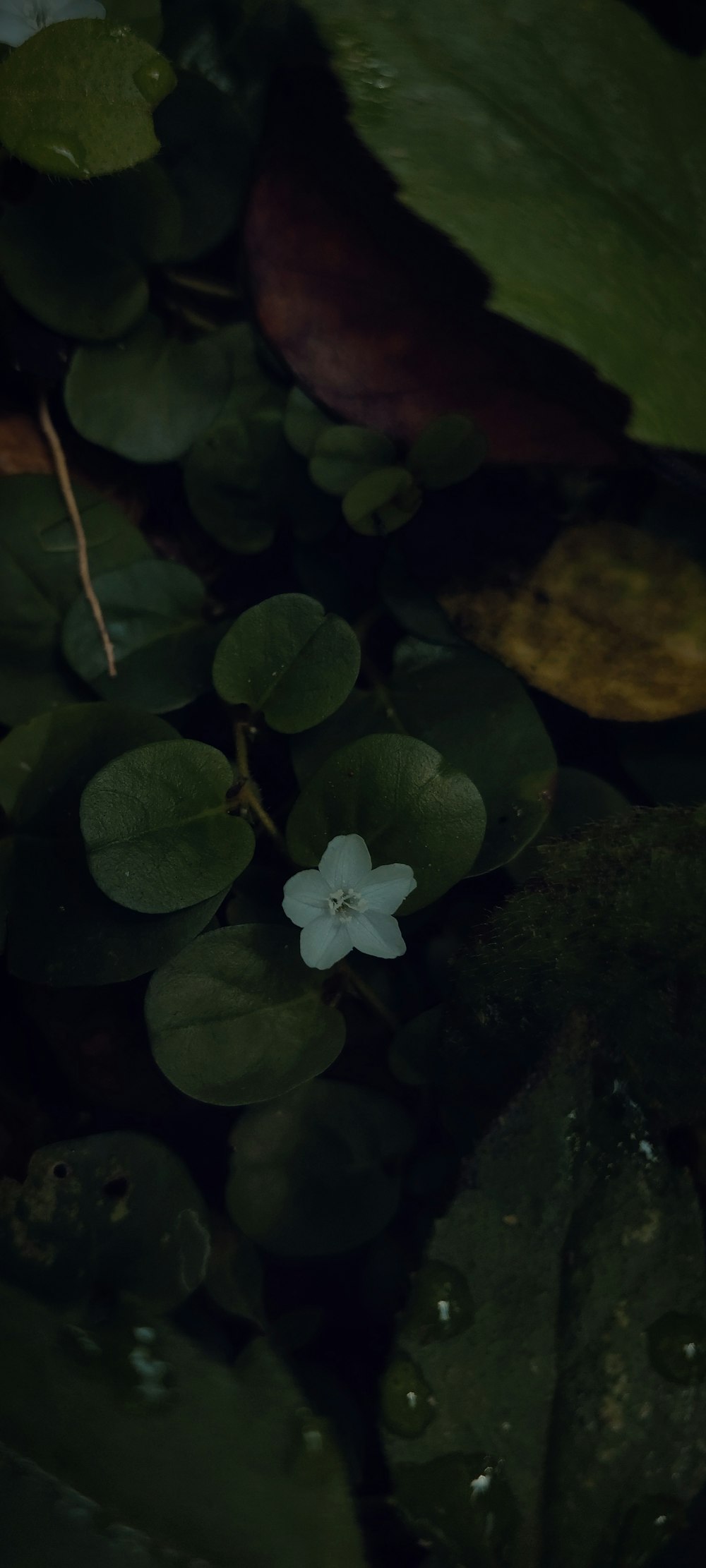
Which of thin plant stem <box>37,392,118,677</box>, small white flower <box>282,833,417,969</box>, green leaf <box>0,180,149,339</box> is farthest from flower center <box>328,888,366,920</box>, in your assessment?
green leaf <box>0,180,149,339</box>

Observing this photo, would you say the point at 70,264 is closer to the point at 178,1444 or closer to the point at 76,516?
the point at 76,516

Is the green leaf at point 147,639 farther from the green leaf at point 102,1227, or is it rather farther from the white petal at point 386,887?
the green leaf at point 102,1227

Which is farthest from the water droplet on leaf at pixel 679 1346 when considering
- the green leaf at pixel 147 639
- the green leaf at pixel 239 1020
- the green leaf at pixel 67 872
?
the green leaf at pixel 147 639

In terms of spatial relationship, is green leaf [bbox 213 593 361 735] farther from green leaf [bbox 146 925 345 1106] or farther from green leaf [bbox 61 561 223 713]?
green leaf [bbox 146 925 345 1106]

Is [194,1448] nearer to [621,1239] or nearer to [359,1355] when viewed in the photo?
[359,1355]

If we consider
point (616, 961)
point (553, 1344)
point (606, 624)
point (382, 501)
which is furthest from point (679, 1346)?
point (382, 501)

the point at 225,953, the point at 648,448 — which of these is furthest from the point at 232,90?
the point at 225,953
